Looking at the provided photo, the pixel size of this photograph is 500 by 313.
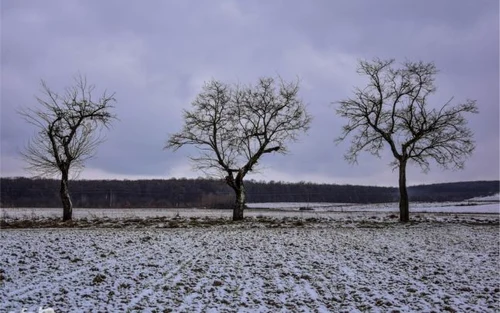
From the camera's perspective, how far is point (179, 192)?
109312mm

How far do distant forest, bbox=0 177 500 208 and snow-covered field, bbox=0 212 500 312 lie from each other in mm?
60172

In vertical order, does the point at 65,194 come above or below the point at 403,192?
below

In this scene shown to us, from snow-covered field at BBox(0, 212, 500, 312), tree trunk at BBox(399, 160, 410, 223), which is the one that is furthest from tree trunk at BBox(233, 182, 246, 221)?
snow-covered field at BBox(0, 212, 500, 312)

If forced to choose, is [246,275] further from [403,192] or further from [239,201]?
[403,192]

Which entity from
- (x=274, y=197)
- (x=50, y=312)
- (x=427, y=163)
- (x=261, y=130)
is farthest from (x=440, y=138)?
(x=274, y=197)

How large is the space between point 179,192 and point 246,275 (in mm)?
99763

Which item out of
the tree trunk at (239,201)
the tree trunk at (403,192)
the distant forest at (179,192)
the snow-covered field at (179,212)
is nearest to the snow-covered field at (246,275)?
the tree trunk at (403,192)

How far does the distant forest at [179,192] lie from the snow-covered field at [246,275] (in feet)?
197

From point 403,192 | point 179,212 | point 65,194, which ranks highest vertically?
point 403,192

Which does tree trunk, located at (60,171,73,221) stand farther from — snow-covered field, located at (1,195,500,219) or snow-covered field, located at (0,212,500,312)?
snow-covered field, located at (0,212,500,312)

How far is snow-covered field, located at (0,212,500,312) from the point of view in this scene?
8852mm

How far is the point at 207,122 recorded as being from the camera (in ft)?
104

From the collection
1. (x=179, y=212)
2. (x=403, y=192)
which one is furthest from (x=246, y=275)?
(x=179, y=212)

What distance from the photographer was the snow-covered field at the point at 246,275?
885cm
